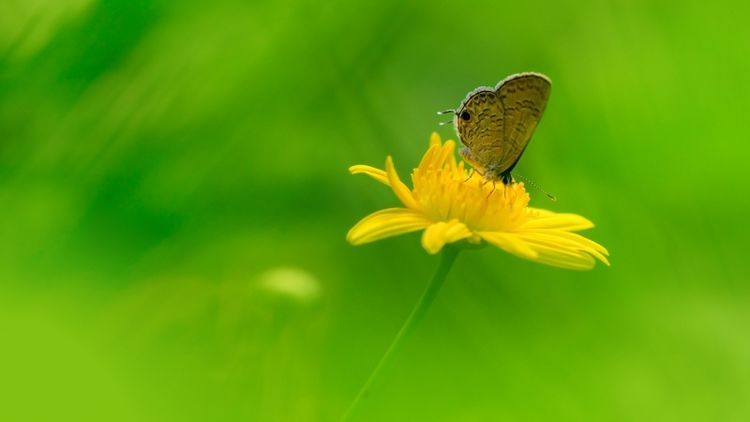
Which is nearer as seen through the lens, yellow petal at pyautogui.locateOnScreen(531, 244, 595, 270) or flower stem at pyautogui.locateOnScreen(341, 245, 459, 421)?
flower stem at pyautogui.locateOnScreen(341, 245, 459, 421)

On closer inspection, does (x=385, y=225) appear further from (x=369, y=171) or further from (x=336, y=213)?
(x=336, y=213)

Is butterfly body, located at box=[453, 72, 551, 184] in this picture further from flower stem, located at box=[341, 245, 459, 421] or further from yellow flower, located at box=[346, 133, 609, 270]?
flower stem, located at box=[341, 245, 459, 421]

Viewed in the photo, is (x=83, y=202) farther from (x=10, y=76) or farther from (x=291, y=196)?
(x=291, y=196)

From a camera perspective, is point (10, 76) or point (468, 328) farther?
point (468, 328)

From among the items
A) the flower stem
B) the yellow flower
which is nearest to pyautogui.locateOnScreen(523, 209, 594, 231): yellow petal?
the yellow flower

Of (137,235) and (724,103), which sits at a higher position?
(724,103)

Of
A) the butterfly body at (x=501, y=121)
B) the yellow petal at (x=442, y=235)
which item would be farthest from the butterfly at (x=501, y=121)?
the yellow petal at (x=442, y=235)

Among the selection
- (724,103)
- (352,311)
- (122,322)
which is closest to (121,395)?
(122,322)
